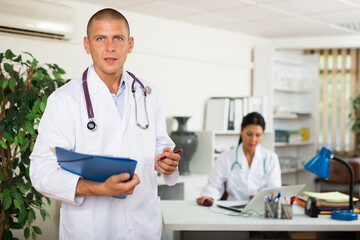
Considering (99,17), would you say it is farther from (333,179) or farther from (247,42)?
(333,179)

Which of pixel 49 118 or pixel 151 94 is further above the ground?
pixel 151 94

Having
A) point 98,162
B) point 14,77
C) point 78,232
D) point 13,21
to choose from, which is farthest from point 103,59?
point 13,21

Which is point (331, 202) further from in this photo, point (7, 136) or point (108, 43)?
point (7, 136)

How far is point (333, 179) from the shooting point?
581 cm

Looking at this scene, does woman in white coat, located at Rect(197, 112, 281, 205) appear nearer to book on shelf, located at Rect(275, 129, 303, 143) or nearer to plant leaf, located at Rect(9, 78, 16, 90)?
plant leaf, located at Rect(9, 78, 16, 90)

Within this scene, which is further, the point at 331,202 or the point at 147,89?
the point at 331,202

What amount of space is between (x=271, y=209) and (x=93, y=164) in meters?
1.56

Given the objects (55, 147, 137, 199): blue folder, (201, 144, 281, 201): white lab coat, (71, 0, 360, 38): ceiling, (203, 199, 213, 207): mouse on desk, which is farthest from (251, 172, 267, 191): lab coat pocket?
(55, 147, 137, 199): blue folder

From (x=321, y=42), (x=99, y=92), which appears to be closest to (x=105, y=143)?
(x=99, y=92)

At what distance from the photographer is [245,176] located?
371 centimetres

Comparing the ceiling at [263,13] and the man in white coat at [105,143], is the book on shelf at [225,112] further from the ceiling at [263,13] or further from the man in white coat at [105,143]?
the man in white coat at [105,143]

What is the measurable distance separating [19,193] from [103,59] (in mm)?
1631

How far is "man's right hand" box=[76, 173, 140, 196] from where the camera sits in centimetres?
155

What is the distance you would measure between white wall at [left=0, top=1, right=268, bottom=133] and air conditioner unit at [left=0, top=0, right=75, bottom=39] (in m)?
0.09
